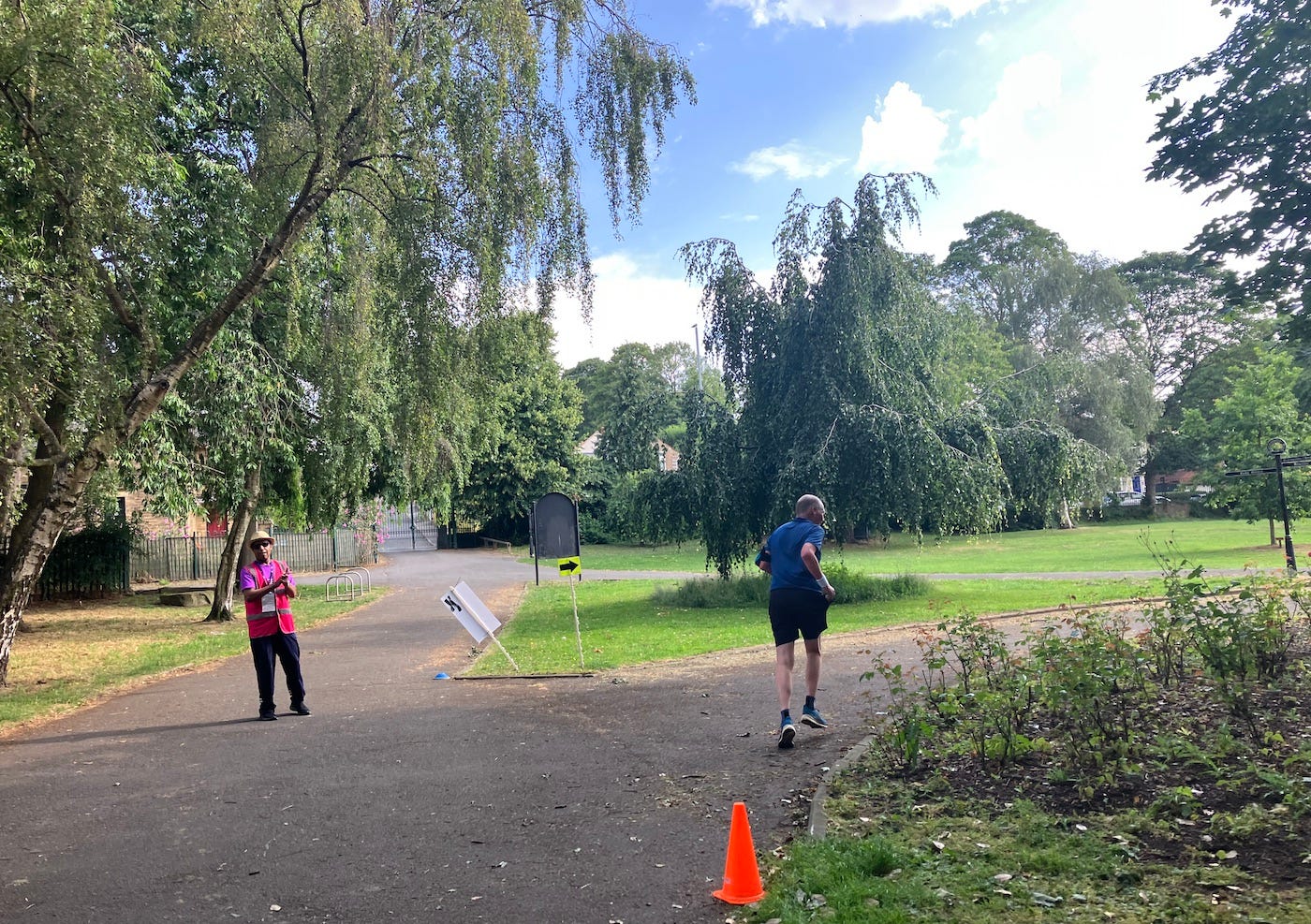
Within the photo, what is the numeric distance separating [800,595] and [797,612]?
132 mm

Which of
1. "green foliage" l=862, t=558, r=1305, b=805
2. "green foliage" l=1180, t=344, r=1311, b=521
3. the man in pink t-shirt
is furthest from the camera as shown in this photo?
"green foliage" l=1180, t=344, r=1311, b=521

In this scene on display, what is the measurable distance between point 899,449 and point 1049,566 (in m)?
11.7

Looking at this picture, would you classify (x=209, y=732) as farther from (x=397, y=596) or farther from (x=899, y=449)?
(x=397, y=596)

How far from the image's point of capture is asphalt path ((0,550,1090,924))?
432 centimetres

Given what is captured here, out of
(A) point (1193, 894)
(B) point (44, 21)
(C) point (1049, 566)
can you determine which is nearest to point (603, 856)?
(A) point (1193, 894)

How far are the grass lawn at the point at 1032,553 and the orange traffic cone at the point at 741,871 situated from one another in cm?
1537

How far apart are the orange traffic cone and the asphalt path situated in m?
0.08

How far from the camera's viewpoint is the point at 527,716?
828 cm

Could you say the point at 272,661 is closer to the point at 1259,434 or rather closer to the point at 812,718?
the point at 812,718

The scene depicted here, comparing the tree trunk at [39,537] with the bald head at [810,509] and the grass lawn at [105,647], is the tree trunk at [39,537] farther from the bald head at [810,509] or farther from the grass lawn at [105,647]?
the bald head at [810,509]

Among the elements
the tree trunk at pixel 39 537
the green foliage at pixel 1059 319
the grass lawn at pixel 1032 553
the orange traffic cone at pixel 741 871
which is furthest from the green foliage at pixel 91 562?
the green foliage at pixel 1059 319

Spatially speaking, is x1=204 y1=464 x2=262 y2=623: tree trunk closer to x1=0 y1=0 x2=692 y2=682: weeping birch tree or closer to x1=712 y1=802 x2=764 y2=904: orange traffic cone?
x1=0 y1=0 x2=692 y2=682: weeping birch tree

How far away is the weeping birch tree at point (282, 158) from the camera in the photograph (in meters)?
8.70

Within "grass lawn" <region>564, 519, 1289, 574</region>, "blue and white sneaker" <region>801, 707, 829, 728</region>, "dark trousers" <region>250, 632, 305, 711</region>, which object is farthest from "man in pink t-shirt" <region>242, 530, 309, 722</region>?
"grass lawn" <region>564, 519, 1289, 574</region>
